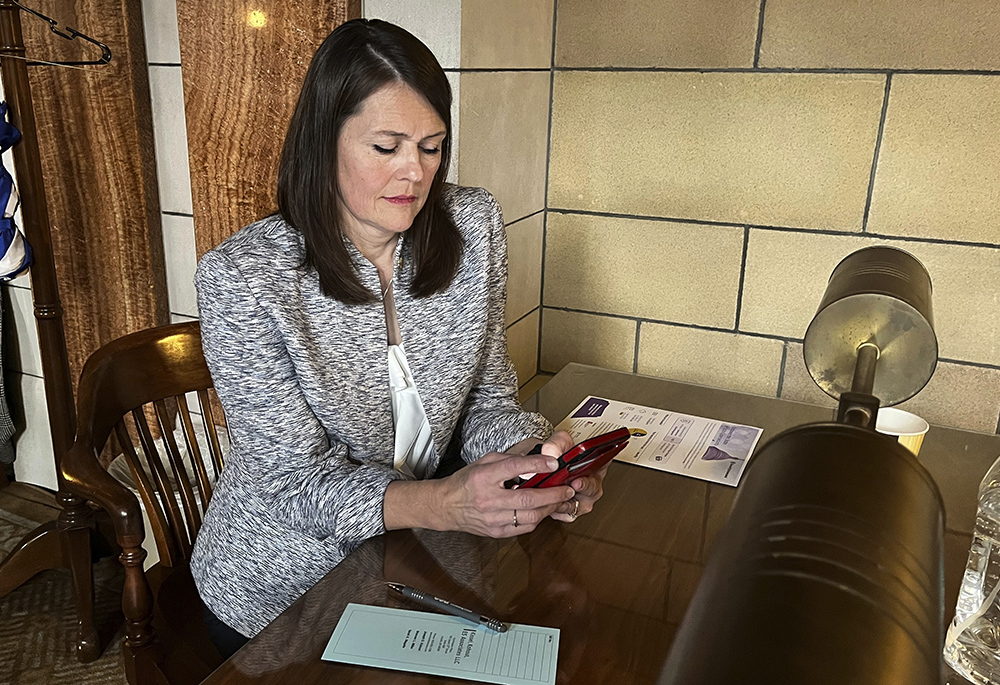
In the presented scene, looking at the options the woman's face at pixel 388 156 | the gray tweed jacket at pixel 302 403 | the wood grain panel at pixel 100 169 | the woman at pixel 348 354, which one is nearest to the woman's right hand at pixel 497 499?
the woman at pixel 348 354

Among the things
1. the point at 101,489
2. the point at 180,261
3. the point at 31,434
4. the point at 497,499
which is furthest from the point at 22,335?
the point at 497,499

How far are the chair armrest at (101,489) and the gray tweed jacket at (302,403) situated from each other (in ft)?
0.43

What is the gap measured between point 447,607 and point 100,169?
6.08 ft

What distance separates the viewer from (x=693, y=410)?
165 cm

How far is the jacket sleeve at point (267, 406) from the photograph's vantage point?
1.27 m

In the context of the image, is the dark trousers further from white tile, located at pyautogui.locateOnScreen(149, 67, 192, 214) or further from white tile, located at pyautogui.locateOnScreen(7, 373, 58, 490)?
white tile, located at pyautogui.locateOnScreen(7, 373, 58, 490)

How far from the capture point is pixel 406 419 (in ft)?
4.83

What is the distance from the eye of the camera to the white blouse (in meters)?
1.45

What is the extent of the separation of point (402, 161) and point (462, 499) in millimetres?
563

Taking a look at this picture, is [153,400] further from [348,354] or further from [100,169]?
[100,169]

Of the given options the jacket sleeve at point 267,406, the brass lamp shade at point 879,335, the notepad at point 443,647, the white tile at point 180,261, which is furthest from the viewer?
the white tile at point 180,261

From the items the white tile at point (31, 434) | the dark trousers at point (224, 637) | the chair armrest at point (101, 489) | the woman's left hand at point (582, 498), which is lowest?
the white tile at point (31, 434)

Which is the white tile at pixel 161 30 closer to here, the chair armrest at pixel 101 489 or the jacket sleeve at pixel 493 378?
the jacket sleeve at pixel 493 378

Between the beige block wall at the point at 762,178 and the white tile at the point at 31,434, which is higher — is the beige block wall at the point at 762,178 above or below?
above
